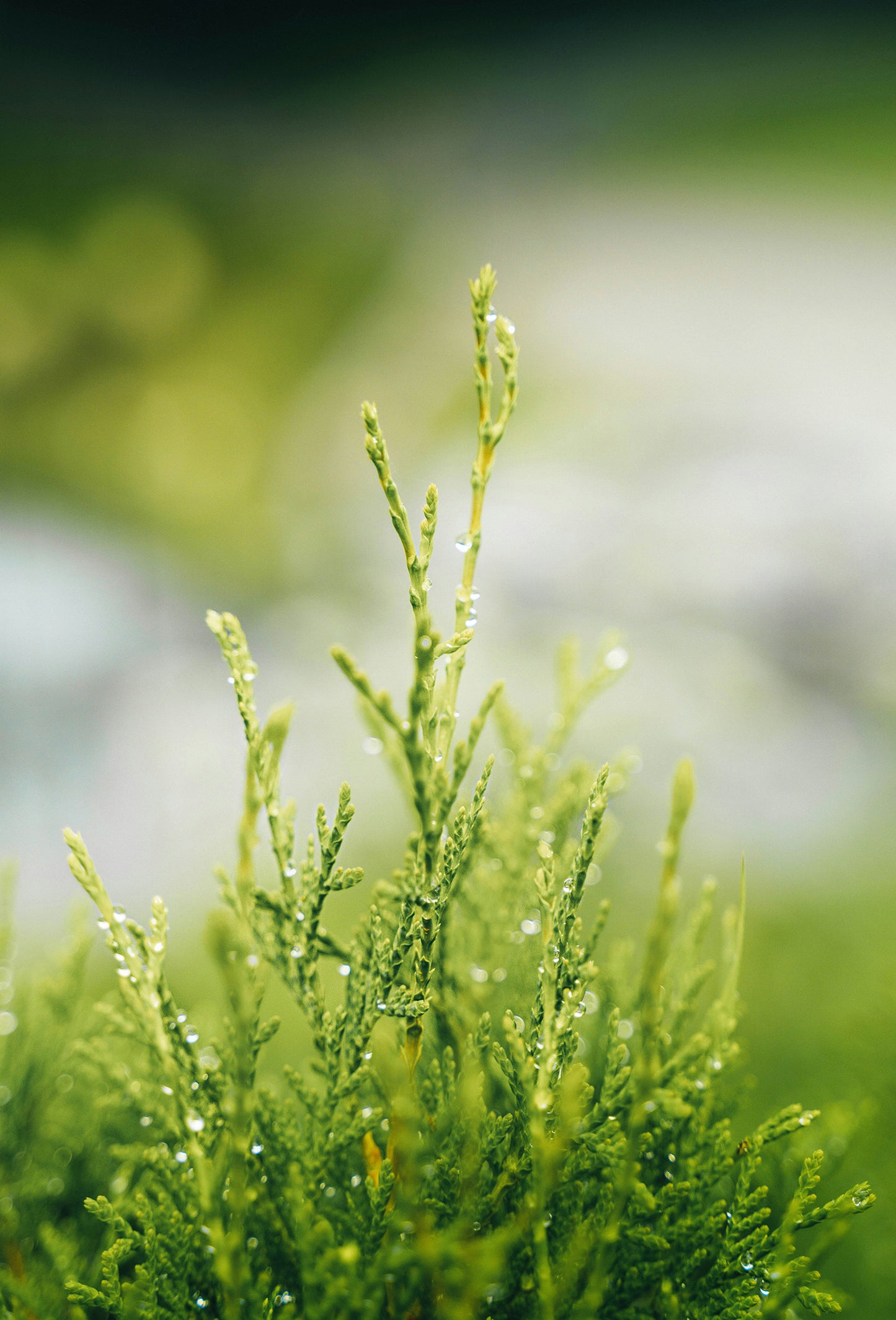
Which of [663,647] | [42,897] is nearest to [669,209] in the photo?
[663,647]

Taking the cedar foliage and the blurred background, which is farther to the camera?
the blurred background

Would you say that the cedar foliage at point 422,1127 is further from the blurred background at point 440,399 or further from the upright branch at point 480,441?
the blurred background at point 440,399

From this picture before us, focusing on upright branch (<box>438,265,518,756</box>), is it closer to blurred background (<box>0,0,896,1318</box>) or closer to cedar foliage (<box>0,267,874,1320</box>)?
cedar foliage (<box>0,267,874,1320</box>)

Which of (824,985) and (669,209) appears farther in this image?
(669,209)

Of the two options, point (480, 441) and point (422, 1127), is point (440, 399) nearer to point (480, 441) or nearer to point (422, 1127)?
point (480, 441)


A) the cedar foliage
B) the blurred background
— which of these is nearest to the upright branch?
the cedar foliage

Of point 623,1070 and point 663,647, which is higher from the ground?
point 663,647

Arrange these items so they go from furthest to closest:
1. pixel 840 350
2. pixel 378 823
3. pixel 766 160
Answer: pixel 766 160, pixel 840 350, pixel 378 823

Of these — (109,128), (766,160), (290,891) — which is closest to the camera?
(290,891)

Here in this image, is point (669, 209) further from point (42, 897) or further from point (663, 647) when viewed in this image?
point (42, 897)
